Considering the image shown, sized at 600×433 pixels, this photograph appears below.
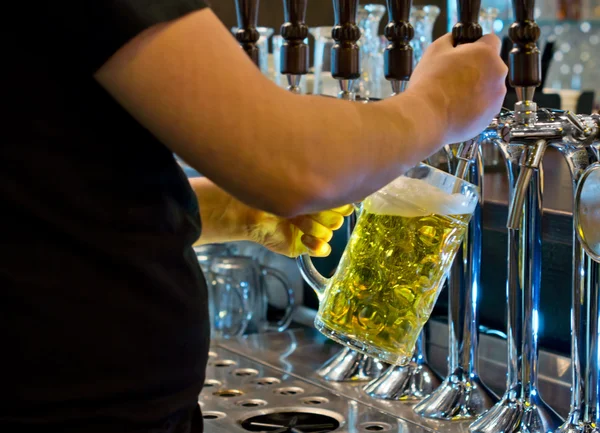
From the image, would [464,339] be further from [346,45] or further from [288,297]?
[288,297]

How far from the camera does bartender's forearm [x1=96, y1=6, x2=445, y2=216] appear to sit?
625mm

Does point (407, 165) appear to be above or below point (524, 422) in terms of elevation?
above

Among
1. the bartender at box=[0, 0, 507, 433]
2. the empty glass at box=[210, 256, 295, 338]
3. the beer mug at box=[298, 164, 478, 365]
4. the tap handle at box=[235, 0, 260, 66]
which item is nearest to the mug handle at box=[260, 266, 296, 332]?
the empty glass at box=[210, 256, 295, 338]

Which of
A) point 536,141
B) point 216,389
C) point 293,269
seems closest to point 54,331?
point 536,141

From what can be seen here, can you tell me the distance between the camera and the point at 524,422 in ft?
3.56

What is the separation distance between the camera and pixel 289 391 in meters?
1.38

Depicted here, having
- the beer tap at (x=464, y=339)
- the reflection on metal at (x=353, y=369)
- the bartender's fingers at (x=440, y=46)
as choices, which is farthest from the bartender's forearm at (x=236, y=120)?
the reflection on metal at (x=353, y=369)

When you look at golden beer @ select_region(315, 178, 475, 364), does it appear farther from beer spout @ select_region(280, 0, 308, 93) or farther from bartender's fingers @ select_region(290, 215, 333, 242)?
beer spout @ select_region(280, 0, 308, 93)

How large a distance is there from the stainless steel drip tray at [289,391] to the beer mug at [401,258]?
0.29 meters

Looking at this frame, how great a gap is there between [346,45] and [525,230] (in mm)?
312

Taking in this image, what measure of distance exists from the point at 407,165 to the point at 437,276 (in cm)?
21

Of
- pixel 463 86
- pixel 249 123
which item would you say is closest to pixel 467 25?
pixel 463 86

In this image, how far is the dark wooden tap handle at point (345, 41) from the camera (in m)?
1.13

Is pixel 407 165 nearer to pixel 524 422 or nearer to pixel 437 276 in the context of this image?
pixel 437 276
